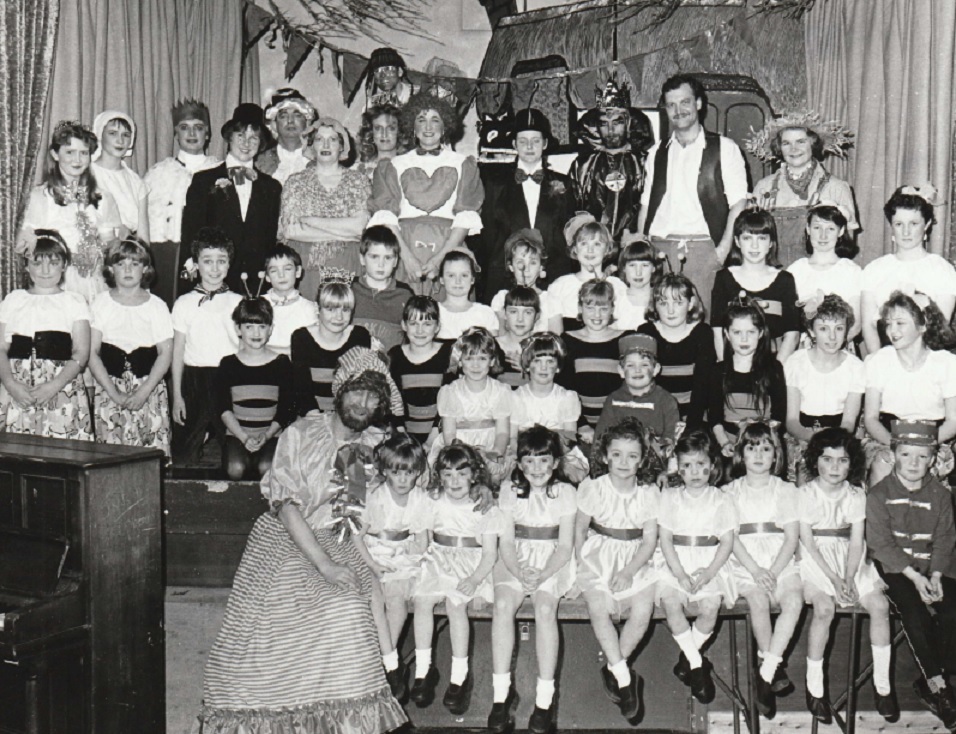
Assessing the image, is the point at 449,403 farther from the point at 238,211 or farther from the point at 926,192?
the point at 926,192

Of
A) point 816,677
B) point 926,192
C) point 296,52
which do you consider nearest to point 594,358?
point 816,677

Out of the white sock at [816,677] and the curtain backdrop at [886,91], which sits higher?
the curtain backdrop at [886,91]

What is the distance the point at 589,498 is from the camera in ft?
14.3

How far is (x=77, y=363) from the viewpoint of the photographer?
508cm

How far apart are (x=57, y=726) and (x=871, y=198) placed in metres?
4.98

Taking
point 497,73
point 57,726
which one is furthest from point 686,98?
point 57,726

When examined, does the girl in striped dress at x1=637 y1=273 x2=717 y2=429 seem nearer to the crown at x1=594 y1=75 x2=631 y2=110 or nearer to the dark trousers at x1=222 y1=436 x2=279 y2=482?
the crown at x1=594 y1=75 x2=631 y2=110

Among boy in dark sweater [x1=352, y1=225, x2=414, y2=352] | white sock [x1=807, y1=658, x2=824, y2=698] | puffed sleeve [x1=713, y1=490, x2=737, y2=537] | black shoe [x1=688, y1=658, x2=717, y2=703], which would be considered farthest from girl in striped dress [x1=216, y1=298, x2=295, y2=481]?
white sock [x1=807, y1=658, x2=824, y2=698]

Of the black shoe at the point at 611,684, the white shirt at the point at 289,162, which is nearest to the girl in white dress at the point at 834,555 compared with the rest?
the black shoe at the point at 611,684

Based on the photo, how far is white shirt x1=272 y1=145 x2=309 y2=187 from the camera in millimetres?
6352

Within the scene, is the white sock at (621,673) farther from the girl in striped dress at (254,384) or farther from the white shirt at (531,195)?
the white shirt at (531,195)

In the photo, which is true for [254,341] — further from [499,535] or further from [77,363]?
[499,535]

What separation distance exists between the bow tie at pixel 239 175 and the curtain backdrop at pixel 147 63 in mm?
981

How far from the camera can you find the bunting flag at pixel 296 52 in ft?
27.3
